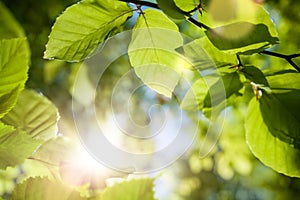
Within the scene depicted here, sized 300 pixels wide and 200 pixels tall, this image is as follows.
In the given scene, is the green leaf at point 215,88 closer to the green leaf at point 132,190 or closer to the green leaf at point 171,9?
the green leaf at point 171,9

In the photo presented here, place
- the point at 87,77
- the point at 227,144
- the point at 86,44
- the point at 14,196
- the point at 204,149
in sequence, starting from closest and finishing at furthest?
the point at 14,196 < the point at 86,44 < the point at 204,149 < the point at 87,77 < the point at 227,144

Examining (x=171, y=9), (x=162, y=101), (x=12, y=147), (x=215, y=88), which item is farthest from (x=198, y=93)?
(x=162, y=101)

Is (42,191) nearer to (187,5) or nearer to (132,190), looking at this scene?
(132,190)

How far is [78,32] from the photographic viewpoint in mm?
352

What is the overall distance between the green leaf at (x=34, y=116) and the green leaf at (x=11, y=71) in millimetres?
60

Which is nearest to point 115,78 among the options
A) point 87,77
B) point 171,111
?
point 171,111

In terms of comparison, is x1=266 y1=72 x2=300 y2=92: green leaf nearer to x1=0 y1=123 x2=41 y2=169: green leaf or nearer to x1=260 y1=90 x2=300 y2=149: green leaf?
x1=260 y1=90 x2=300 y2=149: green leaf

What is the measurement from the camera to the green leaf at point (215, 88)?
0.42 meters

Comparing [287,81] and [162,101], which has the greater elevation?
[287,81]

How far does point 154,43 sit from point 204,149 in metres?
0.17

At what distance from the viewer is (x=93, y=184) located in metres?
0.26

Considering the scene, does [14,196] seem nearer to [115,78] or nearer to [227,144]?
[115,78]

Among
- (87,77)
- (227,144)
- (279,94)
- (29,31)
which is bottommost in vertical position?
(227,144)

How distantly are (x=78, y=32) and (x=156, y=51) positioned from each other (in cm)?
8
